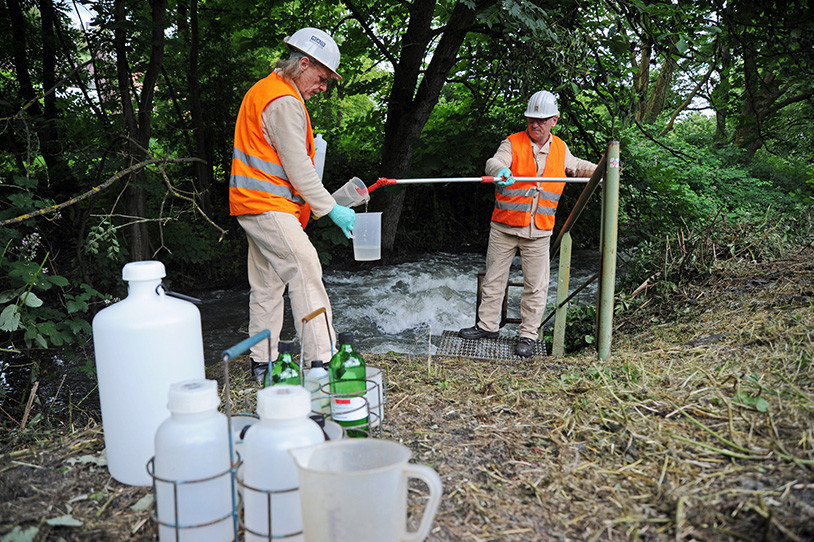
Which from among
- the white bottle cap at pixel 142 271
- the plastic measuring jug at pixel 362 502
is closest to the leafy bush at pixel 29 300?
the white bottle cap at pixel 142 271

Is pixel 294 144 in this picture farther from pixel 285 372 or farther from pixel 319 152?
pixel 285 372

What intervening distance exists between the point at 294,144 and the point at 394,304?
4721 millimetres

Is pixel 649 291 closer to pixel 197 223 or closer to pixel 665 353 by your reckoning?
pixel 665 353

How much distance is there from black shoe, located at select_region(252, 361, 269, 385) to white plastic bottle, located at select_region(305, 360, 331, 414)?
3.25 ft

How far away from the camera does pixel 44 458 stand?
7.30 feet

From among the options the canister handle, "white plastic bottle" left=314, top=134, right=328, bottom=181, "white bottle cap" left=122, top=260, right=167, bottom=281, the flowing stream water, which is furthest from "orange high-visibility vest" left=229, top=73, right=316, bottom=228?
the flowing stream water

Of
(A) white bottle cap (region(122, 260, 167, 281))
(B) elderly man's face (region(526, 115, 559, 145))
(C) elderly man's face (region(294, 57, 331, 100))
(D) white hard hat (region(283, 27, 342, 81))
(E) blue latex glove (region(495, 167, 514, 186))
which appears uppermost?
(D) white hard hat (region(283, 27, 342, 81))

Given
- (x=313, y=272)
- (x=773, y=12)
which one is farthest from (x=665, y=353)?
(x=773, y=12)

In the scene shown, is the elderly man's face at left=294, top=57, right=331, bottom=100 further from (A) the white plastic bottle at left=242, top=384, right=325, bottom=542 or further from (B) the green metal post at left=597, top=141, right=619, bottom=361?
(A) the white plastic bottle at left=242, top=384, right=325, bottom=542

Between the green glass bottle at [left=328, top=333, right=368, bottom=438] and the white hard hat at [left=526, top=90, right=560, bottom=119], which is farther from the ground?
the white hard hat at [left=526, top=90, right=560, bottom=119]

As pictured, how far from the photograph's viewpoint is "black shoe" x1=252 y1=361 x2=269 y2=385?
3379 millimetres

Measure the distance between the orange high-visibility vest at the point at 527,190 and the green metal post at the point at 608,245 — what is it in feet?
3.86

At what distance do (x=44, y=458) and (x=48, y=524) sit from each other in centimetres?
59

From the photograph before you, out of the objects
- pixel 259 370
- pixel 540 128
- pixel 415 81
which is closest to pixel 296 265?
pixel 259 370
